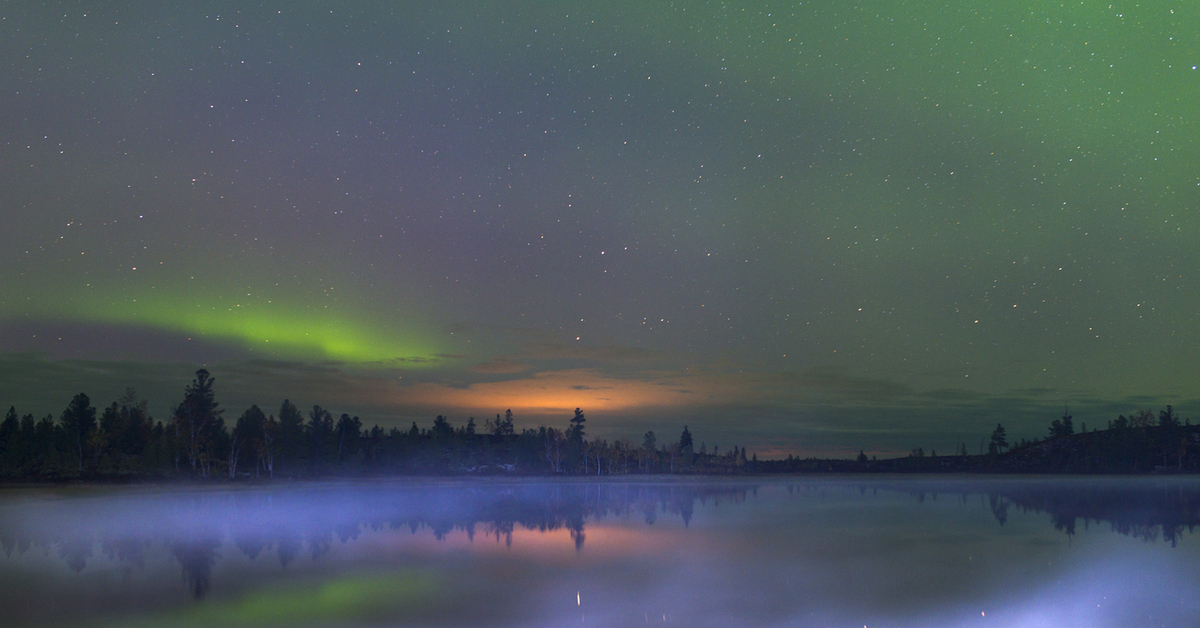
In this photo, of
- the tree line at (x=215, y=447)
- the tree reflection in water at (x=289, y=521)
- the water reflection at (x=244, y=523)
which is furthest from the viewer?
the tree line at (x=215, y=447)

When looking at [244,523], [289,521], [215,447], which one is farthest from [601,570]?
[215,447]

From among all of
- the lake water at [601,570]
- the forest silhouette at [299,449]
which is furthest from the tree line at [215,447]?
the lake water at [601,570]

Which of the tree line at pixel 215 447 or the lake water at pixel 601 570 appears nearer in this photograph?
the lake water at pixel 601 570

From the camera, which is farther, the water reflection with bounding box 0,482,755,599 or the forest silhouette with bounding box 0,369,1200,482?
the forest silhouette with bounding box 0,369,1200,482

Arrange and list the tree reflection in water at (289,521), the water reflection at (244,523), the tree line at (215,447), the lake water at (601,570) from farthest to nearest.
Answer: the tree line at (215,447) → the tree reflection in water at (289,521) → the water reflection at (244,523) → the lake water at (601,570)

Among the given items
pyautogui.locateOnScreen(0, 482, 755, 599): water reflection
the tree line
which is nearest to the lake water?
pyautogui.locateOnScreen(0, 482, 755, 599): water reflection

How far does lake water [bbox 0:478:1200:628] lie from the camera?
16.6m

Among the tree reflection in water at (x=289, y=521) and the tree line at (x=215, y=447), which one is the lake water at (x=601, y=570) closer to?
the tree reflection in water at (x=289, y=521)

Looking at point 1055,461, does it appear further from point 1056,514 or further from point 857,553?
point 857,553

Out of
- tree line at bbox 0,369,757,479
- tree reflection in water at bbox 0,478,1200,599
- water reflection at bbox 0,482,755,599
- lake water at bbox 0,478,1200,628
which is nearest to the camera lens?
lake water at bbox 0,478,1200,628

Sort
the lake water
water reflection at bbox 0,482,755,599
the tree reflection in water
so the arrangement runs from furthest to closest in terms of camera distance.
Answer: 1. the tree reflection in water
2. water reflection at bbox 0,482,755,599
3. the lake water

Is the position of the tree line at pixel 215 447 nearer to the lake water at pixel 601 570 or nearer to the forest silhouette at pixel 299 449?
the forest silhouette at pixel 299 449

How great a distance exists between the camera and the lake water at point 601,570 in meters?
16.6

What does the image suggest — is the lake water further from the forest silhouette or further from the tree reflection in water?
the forest silhouette
